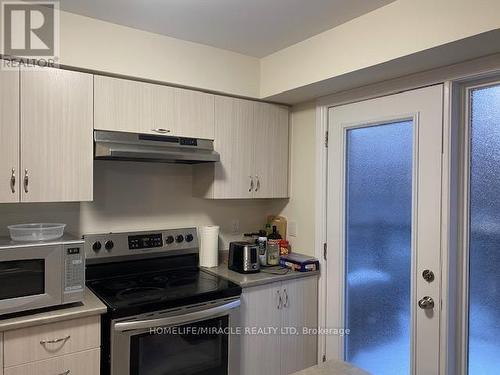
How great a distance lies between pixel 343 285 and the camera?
2482 mm

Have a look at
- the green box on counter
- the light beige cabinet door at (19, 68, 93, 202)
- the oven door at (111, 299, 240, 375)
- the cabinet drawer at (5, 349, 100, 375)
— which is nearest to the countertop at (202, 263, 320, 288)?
the green box on counter

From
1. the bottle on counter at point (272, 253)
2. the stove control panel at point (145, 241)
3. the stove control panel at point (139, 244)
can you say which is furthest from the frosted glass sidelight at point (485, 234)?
the stove control panel at point (145, 241)

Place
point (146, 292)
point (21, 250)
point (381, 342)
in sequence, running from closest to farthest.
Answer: point (21, 250), point (146, 292), point (381, 342)

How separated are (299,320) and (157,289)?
3.36ft

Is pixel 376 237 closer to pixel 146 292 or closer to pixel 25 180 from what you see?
pixel 146 292

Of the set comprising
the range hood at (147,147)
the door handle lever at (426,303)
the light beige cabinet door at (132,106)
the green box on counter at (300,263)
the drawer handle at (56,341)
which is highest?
the light beige cabinet door at (132,106)

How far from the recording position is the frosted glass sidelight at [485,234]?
179cm

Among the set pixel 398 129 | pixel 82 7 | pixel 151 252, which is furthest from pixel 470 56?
pixel 151 252

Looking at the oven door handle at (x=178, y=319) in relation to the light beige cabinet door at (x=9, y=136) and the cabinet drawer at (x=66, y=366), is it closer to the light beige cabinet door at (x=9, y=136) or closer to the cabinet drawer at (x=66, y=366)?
the cabinet drawer at (x=66, y=366)

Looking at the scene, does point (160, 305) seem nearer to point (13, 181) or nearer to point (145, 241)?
point (145, 241)

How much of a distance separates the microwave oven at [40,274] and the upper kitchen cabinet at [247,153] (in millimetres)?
986

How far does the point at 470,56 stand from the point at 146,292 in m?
2.02

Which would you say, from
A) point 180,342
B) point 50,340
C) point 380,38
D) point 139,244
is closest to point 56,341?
point 50,340

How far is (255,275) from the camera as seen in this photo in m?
2.39
